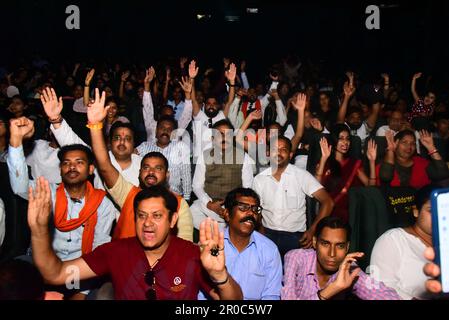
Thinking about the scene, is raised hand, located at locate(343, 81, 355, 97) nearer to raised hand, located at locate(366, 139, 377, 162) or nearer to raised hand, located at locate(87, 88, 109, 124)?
raised hand, located at locate(366, 139, 377, 162)

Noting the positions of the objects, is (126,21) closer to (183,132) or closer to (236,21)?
(236,21)

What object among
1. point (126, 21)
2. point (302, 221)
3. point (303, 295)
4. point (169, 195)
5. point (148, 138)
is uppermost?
point (126, 21)

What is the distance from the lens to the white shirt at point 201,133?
13.7ft

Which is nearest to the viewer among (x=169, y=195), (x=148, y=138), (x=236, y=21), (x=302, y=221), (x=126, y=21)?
(x=169, y=195)

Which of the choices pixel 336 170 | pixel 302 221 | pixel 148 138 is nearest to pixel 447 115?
pixel 336 170

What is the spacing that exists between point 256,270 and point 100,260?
0.82m

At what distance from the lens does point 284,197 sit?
365 cm

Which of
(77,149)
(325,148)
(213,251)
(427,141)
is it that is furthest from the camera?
(427,141)

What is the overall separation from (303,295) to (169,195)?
0.82 metres

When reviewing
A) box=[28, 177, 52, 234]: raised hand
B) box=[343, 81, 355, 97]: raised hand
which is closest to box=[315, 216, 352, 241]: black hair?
box=[28, 177, 52, 234]: raised hand

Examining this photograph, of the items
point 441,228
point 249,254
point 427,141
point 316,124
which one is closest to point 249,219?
point 249,254

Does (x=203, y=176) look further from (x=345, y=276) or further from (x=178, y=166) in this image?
(x=345, y=276)

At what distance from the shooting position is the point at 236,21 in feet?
49.2
